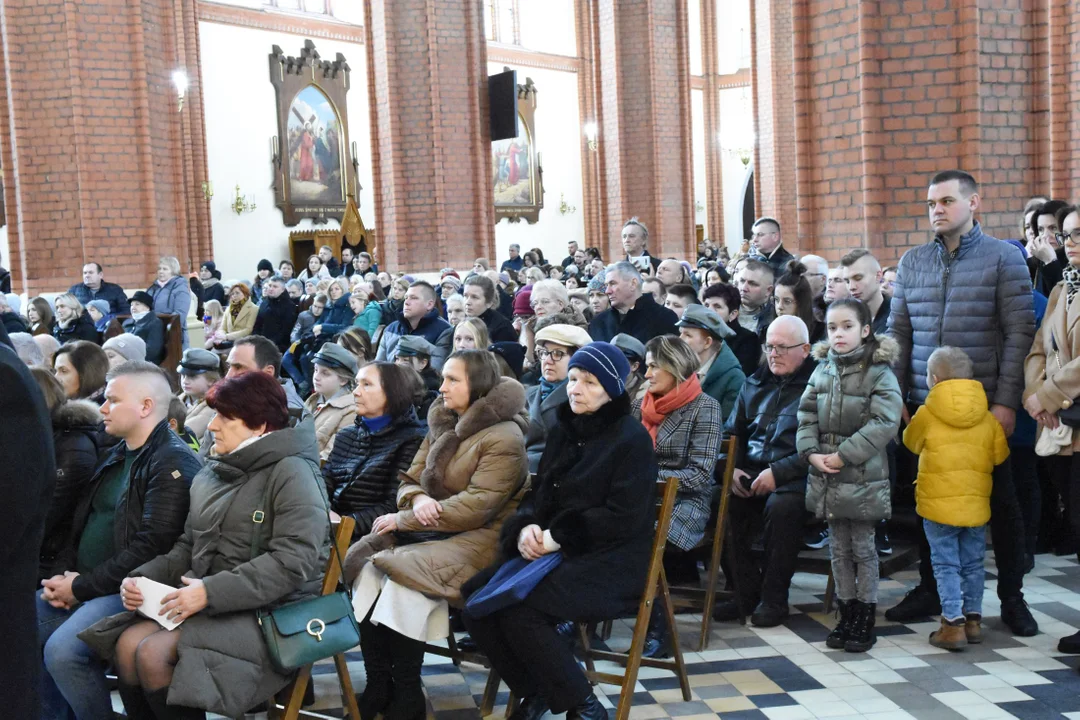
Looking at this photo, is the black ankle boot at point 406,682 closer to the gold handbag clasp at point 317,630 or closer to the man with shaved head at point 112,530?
the gold handbag clasp at point 317,630

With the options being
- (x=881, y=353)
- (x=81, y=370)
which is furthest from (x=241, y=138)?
(x=881, y=353)

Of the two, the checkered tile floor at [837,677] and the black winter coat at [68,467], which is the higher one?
the black winter coat at [68,467]

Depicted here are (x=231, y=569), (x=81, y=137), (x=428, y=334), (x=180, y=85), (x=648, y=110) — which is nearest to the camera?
(x=231, y=569)

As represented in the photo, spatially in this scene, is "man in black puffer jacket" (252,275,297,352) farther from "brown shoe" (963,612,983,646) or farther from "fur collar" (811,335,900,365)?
"brown shoe" (963,612,983,646)

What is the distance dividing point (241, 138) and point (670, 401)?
18.2 meters

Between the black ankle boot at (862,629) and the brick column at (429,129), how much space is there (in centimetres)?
1078

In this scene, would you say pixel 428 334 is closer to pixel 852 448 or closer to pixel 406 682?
pixel 852 448

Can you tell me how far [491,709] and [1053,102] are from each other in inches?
259

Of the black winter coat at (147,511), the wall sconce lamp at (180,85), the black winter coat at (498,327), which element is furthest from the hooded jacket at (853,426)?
the wall sconce lamp at (180,85)

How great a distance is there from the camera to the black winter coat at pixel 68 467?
14.2 ft

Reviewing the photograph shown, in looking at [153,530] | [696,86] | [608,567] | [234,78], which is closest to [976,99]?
[608,567]

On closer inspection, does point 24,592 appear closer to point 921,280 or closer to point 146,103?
point 921,280

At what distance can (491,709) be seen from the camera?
4379 mm

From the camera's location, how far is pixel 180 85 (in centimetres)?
1947
